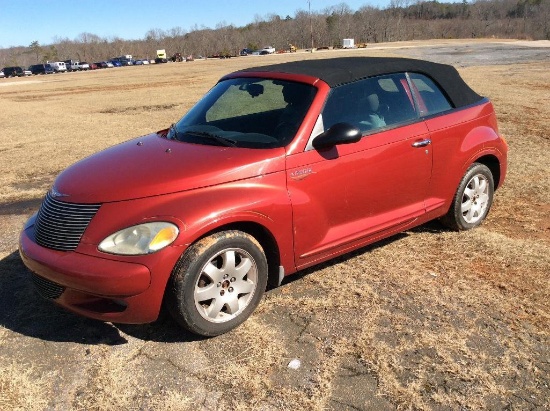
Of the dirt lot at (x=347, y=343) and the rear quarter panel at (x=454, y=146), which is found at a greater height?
the rear quarter panel at (x=454, y=146)

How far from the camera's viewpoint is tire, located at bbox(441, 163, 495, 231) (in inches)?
190

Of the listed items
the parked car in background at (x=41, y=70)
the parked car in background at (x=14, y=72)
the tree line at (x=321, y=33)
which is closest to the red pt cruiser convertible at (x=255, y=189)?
the parked car in background at (x=14, y=72)

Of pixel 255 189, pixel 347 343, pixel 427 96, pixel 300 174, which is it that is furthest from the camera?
pixel 427 96

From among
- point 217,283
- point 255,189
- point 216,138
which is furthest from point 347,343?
point 216,138

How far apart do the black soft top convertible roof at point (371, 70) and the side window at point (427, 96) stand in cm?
6

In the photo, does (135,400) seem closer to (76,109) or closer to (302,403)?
(302,403)

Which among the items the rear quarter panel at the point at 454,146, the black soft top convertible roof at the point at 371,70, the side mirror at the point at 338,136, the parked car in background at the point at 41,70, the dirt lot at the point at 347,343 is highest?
the black soft top convertible roof at the point at 371,70

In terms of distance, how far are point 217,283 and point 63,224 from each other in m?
1.07

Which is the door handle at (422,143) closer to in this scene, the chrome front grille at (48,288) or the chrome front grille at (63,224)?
the chrome front grille at (63,224)

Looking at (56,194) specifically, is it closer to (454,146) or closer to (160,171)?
(160,171)

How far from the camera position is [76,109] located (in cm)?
1950

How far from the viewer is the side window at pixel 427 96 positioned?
4488mm

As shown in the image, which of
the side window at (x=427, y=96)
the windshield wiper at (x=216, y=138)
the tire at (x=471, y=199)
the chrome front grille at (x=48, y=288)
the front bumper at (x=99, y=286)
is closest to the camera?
the front bumper at (x=99, y=286)

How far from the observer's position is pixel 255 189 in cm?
343
